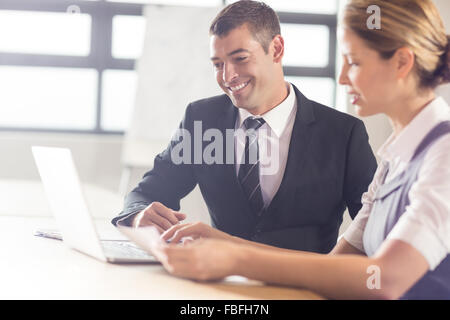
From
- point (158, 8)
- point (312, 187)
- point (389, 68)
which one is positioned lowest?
point (312, 187)

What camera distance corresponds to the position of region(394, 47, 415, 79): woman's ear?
44.5 inches

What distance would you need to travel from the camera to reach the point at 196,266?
3.39 feet

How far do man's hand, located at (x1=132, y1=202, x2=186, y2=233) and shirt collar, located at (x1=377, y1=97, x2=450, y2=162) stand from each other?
0.57 meters

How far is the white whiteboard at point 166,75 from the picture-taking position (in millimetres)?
3865

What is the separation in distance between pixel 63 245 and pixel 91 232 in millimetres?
297

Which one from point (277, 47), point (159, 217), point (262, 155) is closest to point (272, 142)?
point (262, 155)

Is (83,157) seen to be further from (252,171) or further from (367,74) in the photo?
(367,74)

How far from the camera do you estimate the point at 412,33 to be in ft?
3.73

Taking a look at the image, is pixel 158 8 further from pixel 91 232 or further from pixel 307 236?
pixel 91 232

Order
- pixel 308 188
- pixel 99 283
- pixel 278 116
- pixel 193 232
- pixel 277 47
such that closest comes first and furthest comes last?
pixel 99 283 → pixel 193 232 → pixel 308 188 → pixel 278 116 → pixel 277 47

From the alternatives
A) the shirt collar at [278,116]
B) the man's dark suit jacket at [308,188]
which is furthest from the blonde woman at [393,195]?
the shirt collar at [278,116]

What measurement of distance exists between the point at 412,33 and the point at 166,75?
2.88m

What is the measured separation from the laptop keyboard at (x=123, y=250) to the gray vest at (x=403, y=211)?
1.69 feet
